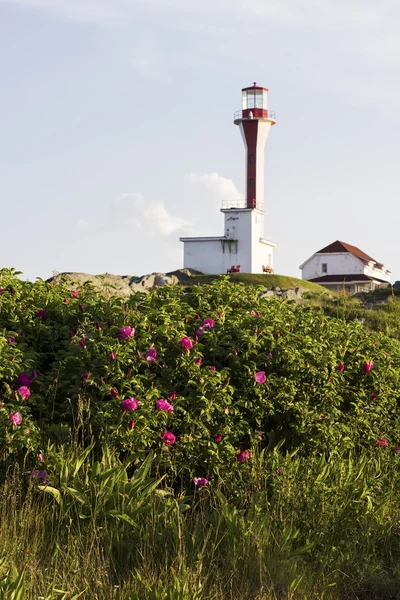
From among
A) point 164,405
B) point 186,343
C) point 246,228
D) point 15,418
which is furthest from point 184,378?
point 246,228

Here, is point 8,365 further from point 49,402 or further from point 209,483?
point 209,483

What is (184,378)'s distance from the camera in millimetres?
7230

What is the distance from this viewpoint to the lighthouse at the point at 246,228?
68.2 m

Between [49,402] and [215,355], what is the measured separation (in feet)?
5.31

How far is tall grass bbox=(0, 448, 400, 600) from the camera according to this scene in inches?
194

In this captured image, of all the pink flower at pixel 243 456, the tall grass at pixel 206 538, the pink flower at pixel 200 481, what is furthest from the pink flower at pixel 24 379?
the pink flower at pixel 243 456

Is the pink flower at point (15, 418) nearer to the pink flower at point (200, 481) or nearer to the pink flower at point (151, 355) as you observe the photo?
the pink flower at point (151, 355)

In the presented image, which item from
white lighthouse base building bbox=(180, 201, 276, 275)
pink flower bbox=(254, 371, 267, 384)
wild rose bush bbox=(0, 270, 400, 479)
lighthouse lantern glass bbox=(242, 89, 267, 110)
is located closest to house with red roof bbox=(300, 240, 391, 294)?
white lighthouse base building bbox=(180, 201, 276, 275)

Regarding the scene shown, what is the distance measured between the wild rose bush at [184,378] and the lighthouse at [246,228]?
5915cm

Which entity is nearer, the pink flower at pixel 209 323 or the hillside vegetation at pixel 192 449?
the hillside vegetation at pixel 192 449

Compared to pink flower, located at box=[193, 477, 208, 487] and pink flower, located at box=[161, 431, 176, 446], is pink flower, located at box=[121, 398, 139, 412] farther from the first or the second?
pink flower, located at box=[193, 477, 208, 487]

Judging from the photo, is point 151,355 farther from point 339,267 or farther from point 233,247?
point 339,267

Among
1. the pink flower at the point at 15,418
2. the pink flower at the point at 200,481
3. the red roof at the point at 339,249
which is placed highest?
the red roof at the point at 339,249

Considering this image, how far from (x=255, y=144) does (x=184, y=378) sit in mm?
63459
